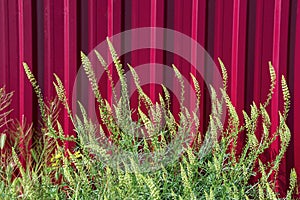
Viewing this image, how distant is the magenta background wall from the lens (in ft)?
9.83

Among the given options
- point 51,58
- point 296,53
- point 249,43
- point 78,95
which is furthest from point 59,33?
point 296,53

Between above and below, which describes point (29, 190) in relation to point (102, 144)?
below

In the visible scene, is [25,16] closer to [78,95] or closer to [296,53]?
[78,95]

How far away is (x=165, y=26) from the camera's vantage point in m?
3.10

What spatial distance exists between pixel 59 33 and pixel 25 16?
22cm

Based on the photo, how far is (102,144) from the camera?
9.01ft

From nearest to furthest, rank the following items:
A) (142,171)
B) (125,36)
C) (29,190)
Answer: (29,190) → (142,171) → (125,36)

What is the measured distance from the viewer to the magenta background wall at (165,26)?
3.00 metres

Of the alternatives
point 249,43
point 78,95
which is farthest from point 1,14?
point 249,43

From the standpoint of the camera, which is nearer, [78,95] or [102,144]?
[102,144]

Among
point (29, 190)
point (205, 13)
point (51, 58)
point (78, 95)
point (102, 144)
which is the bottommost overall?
point (29, 190)

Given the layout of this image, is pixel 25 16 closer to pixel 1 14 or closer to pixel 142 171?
pixel 1 14

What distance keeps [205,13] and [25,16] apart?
3.28ft

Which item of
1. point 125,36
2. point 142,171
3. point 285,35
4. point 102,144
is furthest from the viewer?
point 125,36
